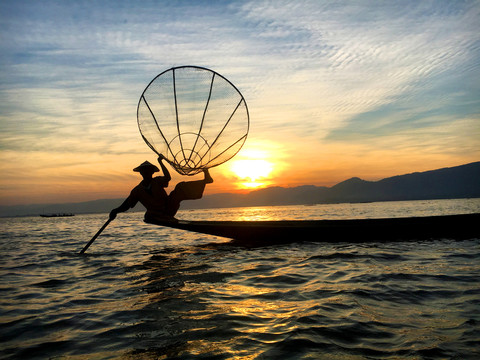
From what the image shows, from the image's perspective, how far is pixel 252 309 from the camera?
170 inches

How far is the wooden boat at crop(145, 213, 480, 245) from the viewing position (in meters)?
11.0

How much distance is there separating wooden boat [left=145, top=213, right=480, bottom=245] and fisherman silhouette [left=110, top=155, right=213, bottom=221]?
1.00m

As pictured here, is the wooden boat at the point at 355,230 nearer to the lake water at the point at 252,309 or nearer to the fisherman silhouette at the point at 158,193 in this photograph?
the fisherman silhouette at the point at 158,193

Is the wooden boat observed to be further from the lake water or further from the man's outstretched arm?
the lake water

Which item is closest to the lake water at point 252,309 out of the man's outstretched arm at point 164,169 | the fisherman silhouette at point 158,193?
the fisherman silhouette at point 158,193

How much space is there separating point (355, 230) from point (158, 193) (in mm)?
6924

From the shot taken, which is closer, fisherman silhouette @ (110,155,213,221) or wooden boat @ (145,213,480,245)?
fisherman silhouette @ (110,155,213,221)

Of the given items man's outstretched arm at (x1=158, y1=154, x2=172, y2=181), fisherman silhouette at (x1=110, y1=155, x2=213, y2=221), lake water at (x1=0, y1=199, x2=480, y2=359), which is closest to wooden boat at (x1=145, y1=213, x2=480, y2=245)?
fisherman silhouette at (x1=110, y1=155, x2=213, y2=221)

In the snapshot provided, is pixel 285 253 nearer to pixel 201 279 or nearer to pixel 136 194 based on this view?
pixel 201 279

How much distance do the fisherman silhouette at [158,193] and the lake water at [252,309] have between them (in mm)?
2167

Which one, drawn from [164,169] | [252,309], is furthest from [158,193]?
[252,309]

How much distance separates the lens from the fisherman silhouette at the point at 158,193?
31.1 feet

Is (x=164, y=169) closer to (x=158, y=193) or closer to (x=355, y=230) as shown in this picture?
(x=158, y=193)

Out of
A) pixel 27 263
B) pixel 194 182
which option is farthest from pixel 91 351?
pixel 27 263
